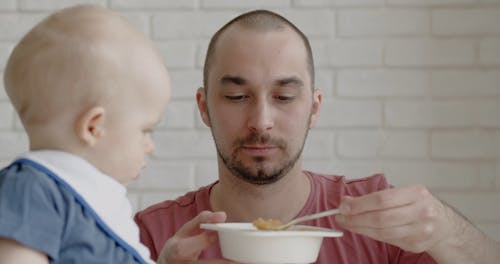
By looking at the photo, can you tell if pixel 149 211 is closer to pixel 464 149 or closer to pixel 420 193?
pixel 420 193

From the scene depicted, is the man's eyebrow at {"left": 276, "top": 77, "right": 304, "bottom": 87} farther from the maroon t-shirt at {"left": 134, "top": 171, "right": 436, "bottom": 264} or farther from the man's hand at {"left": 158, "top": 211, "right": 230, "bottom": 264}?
the man's hand at {"left": 158, "top": 211, "right": 230, "bottom": 264}

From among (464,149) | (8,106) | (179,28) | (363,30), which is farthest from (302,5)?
(8,106)

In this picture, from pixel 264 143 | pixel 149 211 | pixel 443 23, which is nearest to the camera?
pixel 264 143

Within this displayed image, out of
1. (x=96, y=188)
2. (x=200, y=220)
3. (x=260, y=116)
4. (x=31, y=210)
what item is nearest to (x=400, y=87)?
(x=260, y=116)

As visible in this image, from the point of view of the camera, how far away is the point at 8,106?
8.31 ft

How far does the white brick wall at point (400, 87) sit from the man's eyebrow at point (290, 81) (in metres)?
0.48

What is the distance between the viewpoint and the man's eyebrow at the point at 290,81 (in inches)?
76.7

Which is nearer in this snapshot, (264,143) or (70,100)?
(70,100)

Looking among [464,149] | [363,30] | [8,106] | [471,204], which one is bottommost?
[471,204]

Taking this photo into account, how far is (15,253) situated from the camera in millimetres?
1008

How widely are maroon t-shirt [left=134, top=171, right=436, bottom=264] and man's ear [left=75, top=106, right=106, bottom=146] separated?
88 centimetres

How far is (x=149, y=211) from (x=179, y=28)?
2.14 feet

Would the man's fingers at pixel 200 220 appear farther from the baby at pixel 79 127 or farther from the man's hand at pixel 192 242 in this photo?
the baby at pixel 79 127

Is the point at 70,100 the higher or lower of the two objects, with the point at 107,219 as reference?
higher
